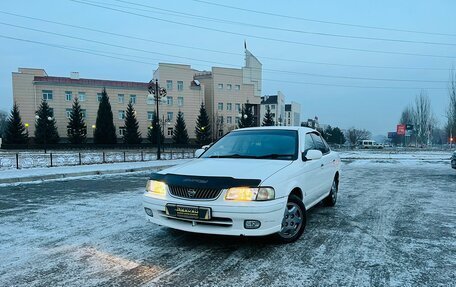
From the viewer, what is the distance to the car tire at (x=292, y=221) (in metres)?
4.53

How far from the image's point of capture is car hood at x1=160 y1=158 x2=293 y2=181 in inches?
166

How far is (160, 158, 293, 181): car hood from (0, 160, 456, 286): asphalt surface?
39.8 inches

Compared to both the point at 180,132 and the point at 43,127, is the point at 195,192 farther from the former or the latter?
the point at 180,132

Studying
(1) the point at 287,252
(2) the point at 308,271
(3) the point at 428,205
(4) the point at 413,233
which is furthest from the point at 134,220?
(3) the point at 428,205

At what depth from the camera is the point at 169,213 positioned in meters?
4.29

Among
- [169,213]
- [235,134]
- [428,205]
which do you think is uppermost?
[235,134]

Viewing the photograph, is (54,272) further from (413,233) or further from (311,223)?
(413,233)

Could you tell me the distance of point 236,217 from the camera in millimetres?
3979

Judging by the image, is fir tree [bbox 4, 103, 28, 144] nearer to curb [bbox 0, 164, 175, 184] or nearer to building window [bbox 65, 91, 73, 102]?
building window [bbox 65, 91, 73, 102]

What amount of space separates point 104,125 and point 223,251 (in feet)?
176

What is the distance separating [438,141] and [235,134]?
5562 inches

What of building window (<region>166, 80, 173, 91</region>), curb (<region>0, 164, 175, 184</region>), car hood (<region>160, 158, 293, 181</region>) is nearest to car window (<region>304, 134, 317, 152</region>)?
car hood (<region>160, 158, 293, 181</region>)

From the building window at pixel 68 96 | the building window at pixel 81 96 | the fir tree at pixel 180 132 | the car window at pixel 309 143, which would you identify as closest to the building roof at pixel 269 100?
the fir tree at pixel 180 132

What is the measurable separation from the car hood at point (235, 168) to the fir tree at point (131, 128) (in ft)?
174
